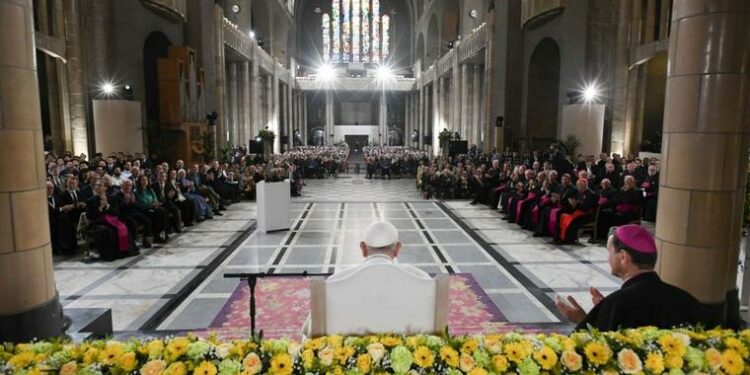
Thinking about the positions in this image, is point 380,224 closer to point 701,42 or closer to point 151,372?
point 151,372

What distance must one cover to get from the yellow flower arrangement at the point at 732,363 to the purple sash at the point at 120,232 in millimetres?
8604

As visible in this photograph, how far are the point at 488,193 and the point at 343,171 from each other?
13.8 meters

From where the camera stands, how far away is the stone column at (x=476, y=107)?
2700cm

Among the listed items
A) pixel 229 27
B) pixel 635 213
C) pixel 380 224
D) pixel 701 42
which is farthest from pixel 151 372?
pixel 229 27

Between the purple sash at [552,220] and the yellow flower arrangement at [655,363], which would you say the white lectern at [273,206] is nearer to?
the purple sash at [552,220]

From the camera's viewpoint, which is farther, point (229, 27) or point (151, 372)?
point (229, 27)

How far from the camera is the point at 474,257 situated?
8.94 m

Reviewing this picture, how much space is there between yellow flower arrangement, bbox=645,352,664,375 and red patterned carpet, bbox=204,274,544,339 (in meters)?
2.93

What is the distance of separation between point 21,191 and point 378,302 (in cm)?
304

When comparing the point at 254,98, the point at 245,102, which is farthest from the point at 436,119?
the point at 245,102

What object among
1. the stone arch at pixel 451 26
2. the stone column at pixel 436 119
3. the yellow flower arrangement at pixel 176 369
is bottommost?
the yellow flower arrangement at pixel 176 369

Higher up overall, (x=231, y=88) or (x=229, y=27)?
(x=229, y=27)

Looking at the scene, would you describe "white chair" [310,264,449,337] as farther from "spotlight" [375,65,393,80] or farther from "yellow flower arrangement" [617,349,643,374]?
"spotlight" [375,65,393,80]

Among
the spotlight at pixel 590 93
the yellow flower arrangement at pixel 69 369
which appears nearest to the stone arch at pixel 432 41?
the spotlight at pixel 590 93
